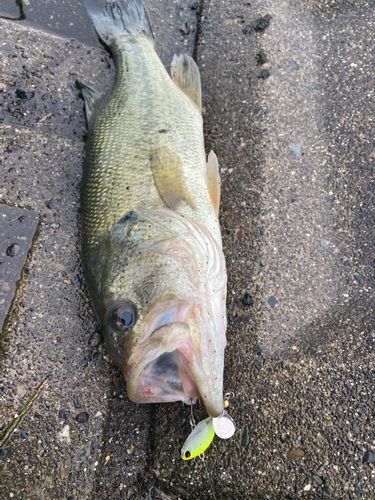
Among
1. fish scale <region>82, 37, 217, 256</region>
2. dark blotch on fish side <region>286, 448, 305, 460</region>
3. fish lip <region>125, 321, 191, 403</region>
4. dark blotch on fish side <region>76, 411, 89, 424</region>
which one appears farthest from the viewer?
fish scale <region>82, 37, 217, 256</region>

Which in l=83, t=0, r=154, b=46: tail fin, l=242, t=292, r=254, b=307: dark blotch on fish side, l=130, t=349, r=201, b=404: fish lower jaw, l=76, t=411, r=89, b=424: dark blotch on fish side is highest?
l=83, t=0, r=154, b=46: tail fin

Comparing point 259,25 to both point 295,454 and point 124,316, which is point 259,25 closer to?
point 124,316

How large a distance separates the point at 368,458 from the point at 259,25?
13.3 ft

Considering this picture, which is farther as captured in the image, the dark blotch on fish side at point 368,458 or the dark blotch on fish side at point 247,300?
the dark blotch on fish side at point 247,300

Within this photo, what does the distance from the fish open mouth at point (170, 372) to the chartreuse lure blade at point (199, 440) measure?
0.29 metres

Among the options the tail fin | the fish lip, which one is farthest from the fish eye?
the tail fin

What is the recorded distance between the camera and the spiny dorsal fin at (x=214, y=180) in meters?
Result: 2.79

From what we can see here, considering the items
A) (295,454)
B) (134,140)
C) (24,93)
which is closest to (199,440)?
(295,454)

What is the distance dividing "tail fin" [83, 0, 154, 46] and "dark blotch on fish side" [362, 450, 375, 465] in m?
4.23

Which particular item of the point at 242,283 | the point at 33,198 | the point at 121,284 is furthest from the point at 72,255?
the point at 242,283

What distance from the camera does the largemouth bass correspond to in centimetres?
196

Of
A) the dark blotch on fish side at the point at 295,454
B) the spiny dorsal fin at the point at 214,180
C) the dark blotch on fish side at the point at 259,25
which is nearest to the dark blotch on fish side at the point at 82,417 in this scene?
the dark blotch on fish side at the point at 295,454

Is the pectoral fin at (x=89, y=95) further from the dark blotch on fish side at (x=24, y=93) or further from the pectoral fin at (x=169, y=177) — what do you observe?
the pectoral fin at (x=169, y=177)

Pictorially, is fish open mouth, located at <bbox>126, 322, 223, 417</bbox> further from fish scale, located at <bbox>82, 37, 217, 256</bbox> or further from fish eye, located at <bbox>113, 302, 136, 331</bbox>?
fish scale, located at <bbox>82, 37, 217, 256</bbox>
